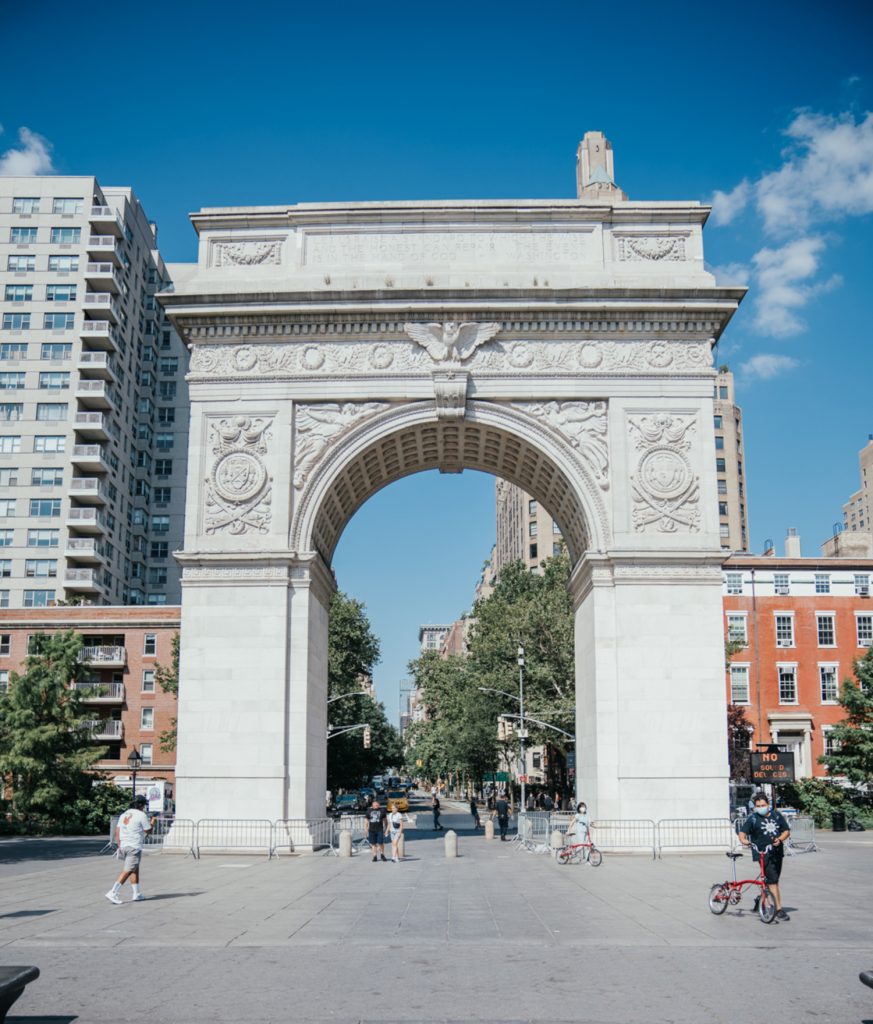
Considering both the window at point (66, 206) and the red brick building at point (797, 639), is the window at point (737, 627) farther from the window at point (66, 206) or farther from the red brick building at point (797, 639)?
the window at point (66, 206)

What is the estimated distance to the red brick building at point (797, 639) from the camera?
65.5 metres

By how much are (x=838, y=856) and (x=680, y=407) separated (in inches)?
539

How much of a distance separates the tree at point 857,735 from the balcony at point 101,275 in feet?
181

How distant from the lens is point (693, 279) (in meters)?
33.7

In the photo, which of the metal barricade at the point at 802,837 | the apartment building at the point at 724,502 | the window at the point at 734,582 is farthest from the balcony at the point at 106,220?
the metal barricade at the point at 802,837

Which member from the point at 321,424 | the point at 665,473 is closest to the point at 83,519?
the point at 321,424

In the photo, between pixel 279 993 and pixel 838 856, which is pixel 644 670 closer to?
pixel 838 856

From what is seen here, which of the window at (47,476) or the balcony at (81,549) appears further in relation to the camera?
the window at (47,476)

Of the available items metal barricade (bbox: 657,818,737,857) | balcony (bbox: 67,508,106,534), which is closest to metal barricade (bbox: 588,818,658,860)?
metal barricade (bbox: 657,818,737,857)

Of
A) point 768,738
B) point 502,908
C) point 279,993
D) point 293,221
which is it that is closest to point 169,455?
point 768,738

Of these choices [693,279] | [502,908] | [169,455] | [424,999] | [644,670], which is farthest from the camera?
[169,455]

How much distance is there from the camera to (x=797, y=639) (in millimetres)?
66500

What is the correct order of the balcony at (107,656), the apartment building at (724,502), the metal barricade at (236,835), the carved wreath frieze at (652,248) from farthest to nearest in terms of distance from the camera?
the apartment building at (724,502)
the balcony at (107,656)
the carved wreath frieze at (652,248)
the metal barricade at (236,835)

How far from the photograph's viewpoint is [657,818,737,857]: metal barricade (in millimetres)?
30141
